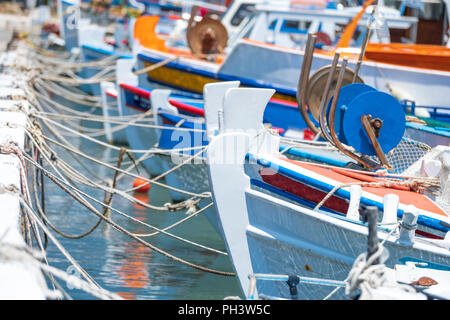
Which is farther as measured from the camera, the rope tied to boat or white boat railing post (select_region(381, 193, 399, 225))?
white boat railing post (select_region(381, 193, 399, 225))

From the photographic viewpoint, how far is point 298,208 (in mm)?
4773

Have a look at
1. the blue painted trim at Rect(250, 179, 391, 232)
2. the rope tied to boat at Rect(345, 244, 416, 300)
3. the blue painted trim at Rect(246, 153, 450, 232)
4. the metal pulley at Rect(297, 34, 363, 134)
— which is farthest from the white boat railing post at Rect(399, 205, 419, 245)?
the metal pulley at Rect(297, 34, 363, 134)

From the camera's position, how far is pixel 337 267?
4.77m

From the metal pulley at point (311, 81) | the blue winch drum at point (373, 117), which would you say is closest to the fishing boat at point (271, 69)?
the metal pulley at point (311, 81)

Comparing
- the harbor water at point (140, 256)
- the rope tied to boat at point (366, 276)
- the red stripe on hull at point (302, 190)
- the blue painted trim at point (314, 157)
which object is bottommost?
the harbor water at point (140, 256)

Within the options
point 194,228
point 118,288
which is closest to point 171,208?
Answer: point 118,288

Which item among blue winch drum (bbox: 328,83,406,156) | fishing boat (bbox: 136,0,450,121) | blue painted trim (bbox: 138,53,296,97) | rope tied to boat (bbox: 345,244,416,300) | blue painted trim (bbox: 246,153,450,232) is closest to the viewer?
rope tied to boat (bbox: 345,244,416,300)

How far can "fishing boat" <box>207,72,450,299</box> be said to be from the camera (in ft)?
15.3

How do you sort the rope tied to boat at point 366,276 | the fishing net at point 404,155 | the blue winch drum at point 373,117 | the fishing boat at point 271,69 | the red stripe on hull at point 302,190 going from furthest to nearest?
the fishing boat at point 271,69
the fishing net at point 404,155
the blue winch drum at point 373,117
the red stripe on hull at point 302,190
the rope tied to boat at point 366,276

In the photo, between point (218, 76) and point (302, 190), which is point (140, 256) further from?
point (218, 76)

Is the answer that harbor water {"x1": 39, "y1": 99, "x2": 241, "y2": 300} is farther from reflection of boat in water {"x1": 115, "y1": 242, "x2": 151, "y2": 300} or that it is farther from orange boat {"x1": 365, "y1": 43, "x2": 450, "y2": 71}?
orange boat {"x1": 365, "y1": 43, "x2": 450, "y2": 71}

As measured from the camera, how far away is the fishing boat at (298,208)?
183 inches

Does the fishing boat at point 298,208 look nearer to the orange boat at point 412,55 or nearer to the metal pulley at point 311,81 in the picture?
the metal pulley at point 311,81

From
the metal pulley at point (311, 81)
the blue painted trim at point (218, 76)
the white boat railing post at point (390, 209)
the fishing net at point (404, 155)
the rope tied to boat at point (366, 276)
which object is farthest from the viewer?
the blue painted trim at point (218, 76)
